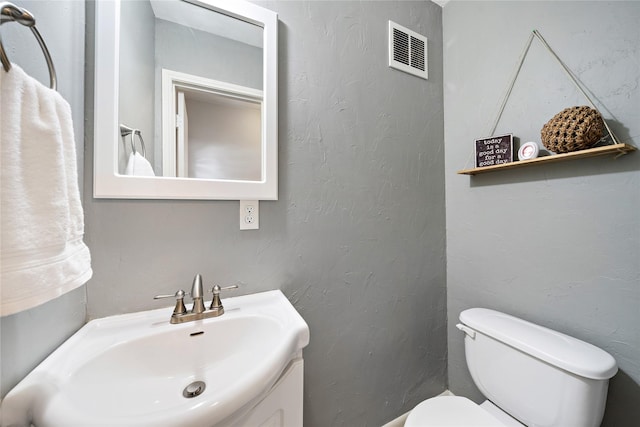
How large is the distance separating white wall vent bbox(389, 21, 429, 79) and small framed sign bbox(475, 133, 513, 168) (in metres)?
0.52

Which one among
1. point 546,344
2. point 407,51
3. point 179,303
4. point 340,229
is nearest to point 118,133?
point 179,303

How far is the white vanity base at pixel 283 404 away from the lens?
1.95 feet

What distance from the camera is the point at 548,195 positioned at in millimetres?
1013

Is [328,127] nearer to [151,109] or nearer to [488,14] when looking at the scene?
[151,109]

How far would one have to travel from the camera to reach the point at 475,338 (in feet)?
3.38

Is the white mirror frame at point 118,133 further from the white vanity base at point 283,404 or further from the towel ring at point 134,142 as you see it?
the white vanity base at point 283,404

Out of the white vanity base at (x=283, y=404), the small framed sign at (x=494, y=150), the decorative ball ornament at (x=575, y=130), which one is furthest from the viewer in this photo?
the small framed sign at (x=494, y=150)

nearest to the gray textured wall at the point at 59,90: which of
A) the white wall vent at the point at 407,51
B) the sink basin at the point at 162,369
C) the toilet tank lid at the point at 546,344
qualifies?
the sink basin at the point at 162,369

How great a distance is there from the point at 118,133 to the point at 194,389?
2.58ft

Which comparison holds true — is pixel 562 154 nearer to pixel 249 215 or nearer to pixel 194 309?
pixel 249 215

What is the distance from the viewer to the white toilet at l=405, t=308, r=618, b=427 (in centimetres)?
75

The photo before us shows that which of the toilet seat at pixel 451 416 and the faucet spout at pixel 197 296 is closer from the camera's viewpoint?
the faucet spout at pixel 197 296

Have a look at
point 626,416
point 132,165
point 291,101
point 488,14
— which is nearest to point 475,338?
point 626,416

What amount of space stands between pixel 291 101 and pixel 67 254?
2.81 ft
